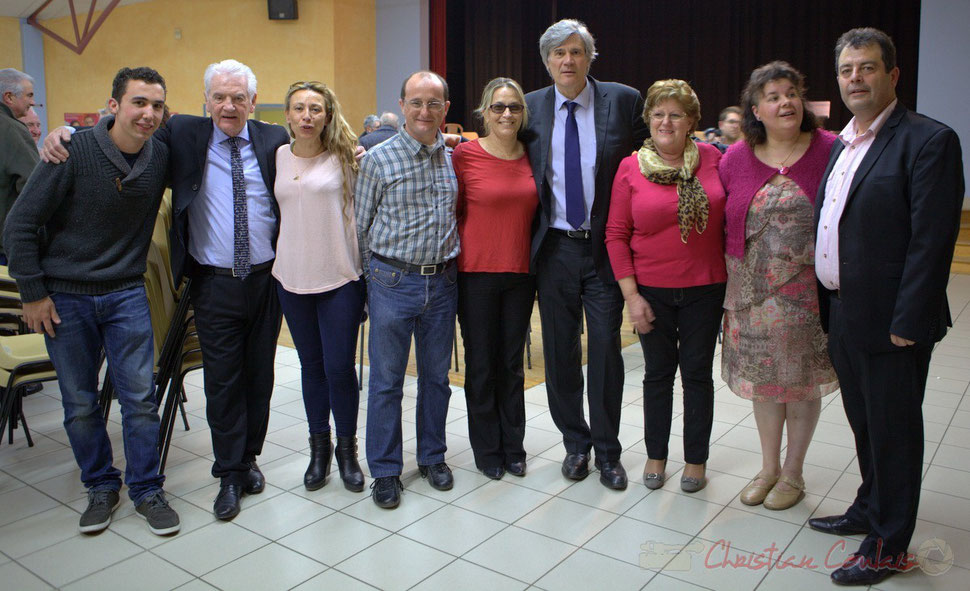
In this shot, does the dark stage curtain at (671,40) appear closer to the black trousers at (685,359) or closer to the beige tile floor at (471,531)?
the beige tile floor at (471,531)

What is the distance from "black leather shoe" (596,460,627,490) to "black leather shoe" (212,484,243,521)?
141 cm

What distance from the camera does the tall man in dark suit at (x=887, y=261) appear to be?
7.23 feet

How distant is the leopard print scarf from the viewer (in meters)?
2.77

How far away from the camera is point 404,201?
287cm

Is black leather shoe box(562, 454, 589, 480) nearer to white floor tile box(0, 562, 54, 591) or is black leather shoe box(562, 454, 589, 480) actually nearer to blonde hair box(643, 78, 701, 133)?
blonde hair box(643, 78, 701, 133)

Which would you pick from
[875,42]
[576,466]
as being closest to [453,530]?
[576,466]

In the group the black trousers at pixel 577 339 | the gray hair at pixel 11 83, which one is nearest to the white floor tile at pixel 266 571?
the black trousers at pixel 577 339

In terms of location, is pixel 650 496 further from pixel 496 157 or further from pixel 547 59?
pixel 547 59

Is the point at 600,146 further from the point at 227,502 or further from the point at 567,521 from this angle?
the point at 227,502

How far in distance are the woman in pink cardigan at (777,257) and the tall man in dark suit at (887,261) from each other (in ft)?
0.56

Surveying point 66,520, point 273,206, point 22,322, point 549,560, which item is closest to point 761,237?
point 549,560

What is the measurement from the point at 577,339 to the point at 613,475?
21.7 inches

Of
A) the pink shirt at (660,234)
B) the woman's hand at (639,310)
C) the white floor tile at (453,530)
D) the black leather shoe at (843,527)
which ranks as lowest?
the white floor tile at (453,530)

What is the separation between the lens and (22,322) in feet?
13.9
